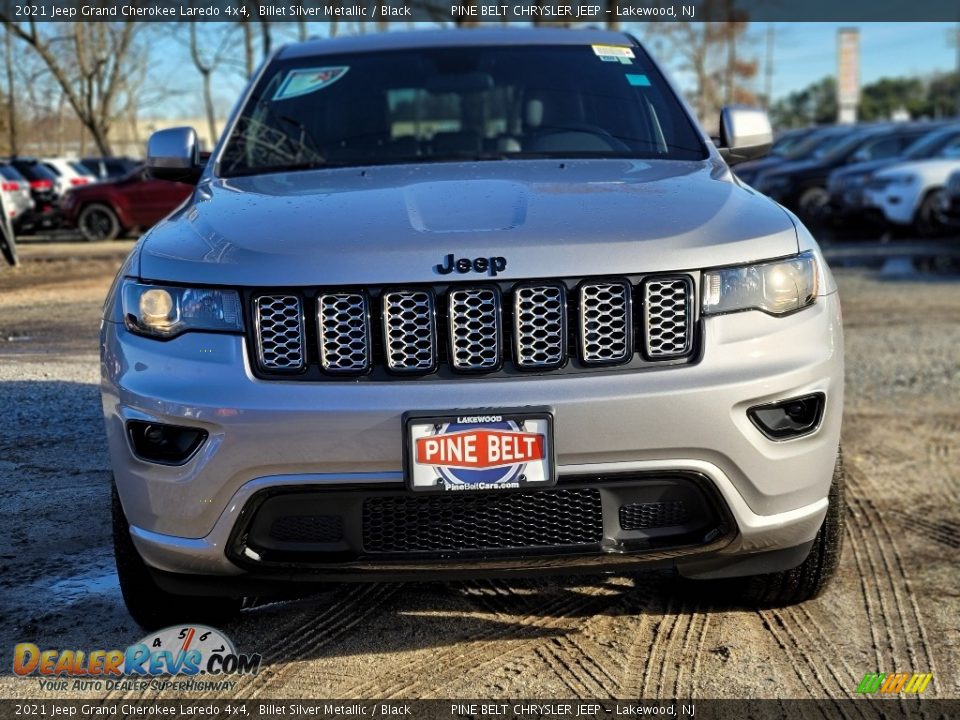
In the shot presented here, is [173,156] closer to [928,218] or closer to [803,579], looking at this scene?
[803,579]

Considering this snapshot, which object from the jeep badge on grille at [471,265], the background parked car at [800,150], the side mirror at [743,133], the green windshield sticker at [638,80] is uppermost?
the green windshield sticker at [638,80]

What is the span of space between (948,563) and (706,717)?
1456mm

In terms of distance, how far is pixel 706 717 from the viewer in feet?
9.24

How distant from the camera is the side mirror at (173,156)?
167 inches

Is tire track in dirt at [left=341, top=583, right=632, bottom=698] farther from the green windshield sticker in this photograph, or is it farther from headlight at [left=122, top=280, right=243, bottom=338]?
the green windshield sticker

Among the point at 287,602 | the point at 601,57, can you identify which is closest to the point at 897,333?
the point at 601,57

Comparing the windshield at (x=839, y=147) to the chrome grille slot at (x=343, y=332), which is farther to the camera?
the windshield at (x=839, y=147)

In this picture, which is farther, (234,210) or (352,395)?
(234,210)

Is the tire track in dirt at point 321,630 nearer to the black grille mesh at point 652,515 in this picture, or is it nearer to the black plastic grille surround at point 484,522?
the black plastic grille surround at point 484,522

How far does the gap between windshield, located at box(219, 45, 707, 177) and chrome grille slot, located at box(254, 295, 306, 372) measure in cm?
136

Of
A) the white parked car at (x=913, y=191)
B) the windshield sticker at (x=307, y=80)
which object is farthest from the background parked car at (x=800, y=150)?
the windshield sticker at (x=307, y=80)

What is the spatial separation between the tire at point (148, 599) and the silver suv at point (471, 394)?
1.2 inches

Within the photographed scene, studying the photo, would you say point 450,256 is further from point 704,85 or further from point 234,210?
point 704,85

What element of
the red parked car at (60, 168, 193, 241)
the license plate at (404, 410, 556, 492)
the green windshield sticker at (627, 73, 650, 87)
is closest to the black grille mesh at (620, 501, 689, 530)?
the license plate at (404, 410, 556, 492)
